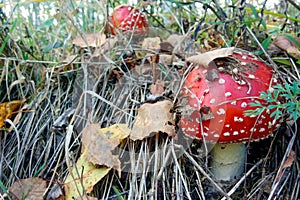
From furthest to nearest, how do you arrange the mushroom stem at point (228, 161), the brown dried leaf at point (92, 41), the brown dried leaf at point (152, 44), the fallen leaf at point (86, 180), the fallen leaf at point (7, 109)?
the brown dried leaf at point (152, 44) < the brown dried leaf at point (92, 41) < the fallen leaf at point (7, 109) < the mushroom stem at point (228, 161) < the fallen leaf at point (86, 180)

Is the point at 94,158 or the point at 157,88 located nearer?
the point at 94,158

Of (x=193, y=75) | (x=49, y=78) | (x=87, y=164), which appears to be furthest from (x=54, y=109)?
(x=193, y=75)

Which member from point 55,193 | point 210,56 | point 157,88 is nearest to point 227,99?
point 210,56

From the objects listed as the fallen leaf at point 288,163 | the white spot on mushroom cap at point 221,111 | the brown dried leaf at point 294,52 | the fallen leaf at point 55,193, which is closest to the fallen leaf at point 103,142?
the fallen leaf at point 55,193

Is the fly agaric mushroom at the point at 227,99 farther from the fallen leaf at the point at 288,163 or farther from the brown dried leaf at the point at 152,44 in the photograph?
the brown dried leaf at the point at 152,44

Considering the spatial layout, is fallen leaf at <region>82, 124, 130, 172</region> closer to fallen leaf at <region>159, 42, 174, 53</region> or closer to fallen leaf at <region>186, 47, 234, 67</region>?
fallen leaf at <region>186, 47, 234, 67</region>

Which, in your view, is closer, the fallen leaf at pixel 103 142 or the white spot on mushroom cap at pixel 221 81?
the white spot on mushroom cap at pixel 221 81

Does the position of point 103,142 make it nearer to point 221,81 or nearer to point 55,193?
point 55,193
